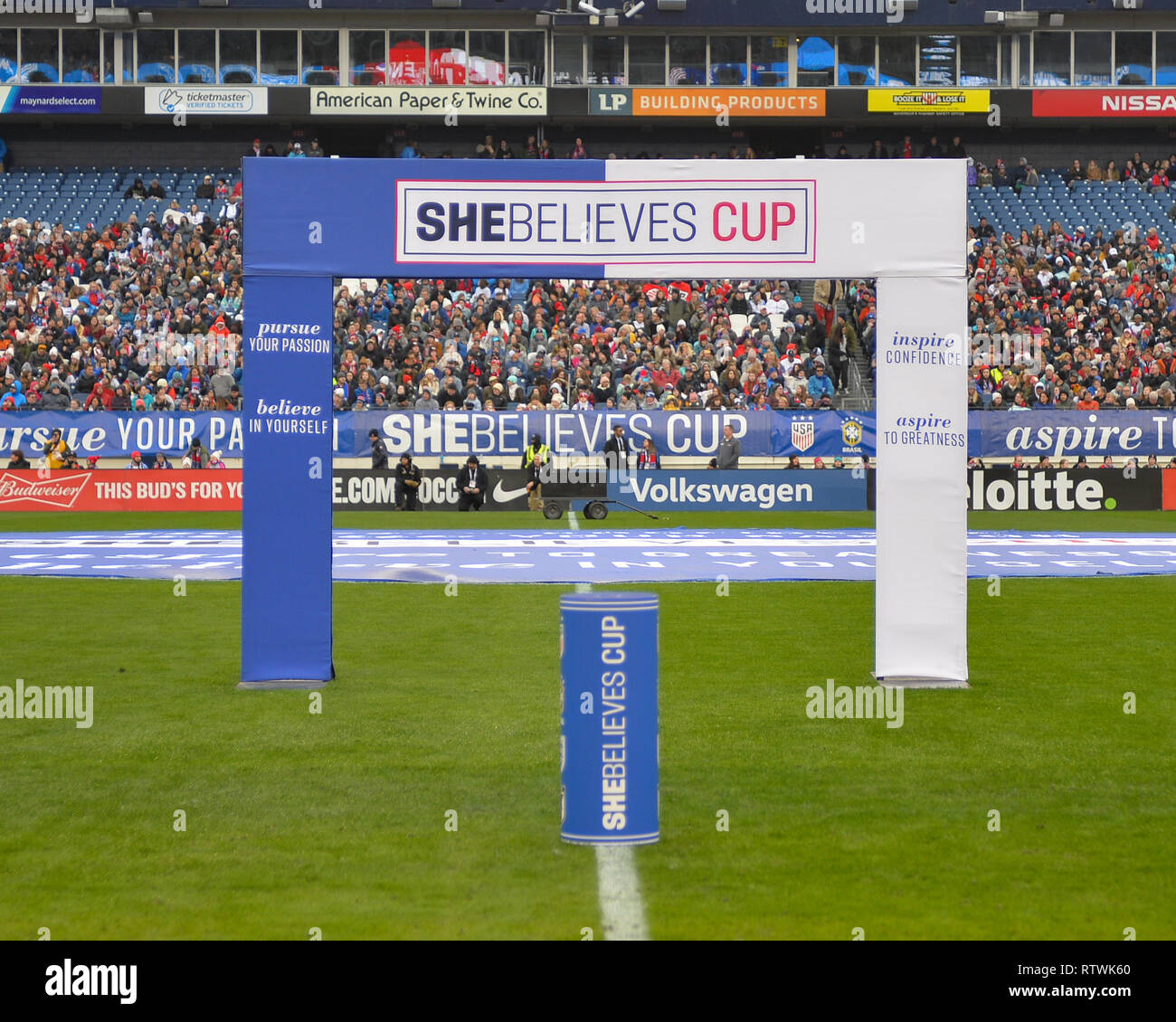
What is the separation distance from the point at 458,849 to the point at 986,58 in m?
47.7

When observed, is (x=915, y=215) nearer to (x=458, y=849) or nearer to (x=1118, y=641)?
(x=1118, y=641)

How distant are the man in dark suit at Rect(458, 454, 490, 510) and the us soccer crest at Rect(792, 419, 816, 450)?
7713 millimetres

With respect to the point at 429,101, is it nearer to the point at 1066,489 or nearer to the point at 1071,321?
the point at 1071,321

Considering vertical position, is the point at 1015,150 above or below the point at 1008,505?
above

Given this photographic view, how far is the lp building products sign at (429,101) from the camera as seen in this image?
47.5m

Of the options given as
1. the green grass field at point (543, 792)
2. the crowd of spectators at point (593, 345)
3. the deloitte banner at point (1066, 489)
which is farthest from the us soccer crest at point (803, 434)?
the green grass field at point (543, 792)

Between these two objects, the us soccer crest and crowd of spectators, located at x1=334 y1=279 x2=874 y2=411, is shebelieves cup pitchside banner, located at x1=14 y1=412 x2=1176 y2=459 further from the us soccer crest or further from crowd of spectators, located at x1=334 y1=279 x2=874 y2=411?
crowd of spectators, located at x1=334 y1=279 x2=874 y2=411

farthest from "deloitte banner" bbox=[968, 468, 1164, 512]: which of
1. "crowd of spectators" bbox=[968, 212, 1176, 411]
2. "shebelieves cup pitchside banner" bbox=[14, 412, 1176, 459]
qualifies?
"crowd of spectators" bbox=[968, 212, 1176, 411]

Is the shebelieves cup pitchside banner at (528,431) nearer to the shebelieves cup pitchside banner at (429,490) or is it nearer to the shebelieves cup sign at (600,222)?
the shebelieves cup pitchside banner at (429,490)

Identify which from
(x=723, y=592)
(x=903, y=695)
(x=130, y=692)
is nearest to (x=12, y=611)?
(x=130, y=692)

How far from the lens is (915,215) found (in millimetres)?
10914

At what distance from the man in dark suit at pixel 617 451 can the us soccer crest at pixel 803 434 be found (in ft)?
13.7

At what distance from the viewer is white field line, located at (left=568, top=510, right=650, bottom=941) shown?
5324 mm

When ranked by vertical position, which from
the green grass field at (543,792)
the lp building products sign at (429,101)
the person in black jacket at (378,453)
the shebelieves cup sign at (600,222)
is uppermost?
the lp building products sign at (429,101)
